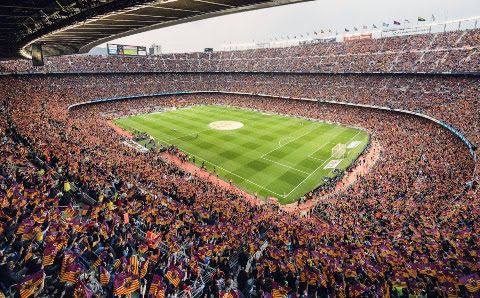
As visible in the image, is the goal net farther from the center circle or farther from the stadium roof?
the stadium roof


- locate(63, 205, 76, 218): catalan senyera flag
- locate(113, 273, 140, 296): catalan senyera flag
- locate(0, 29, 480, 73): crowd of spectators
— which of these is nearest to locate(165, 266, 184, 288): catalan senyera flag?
locate(113, 273, 140, 296): catalan senyera flag

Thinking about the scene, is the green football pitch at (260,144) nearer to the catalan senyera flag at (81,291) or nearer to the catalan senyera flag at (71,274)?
the catalan senyera flag at (71,274)

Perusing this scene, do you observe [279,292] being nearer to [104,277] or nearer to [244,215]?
[104,277]

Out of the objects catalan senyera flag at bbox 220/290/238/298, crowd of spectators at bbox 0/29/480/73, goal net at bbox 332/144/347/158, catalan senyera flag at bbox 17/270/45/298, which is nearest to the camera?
catalan senyera flag at bbox 17/270/45/298

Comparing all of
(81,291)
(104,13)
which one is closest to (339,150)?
(104,13)

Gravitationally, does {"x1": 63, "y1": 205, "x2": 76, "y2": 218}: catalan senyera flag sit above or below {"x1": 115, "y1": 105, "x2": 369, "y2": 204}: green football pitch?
above

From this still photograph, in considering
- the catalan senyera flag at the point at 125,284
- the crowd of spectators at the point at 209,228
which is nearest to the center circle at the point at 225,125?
the crowd of spectators at the point at 209,228
